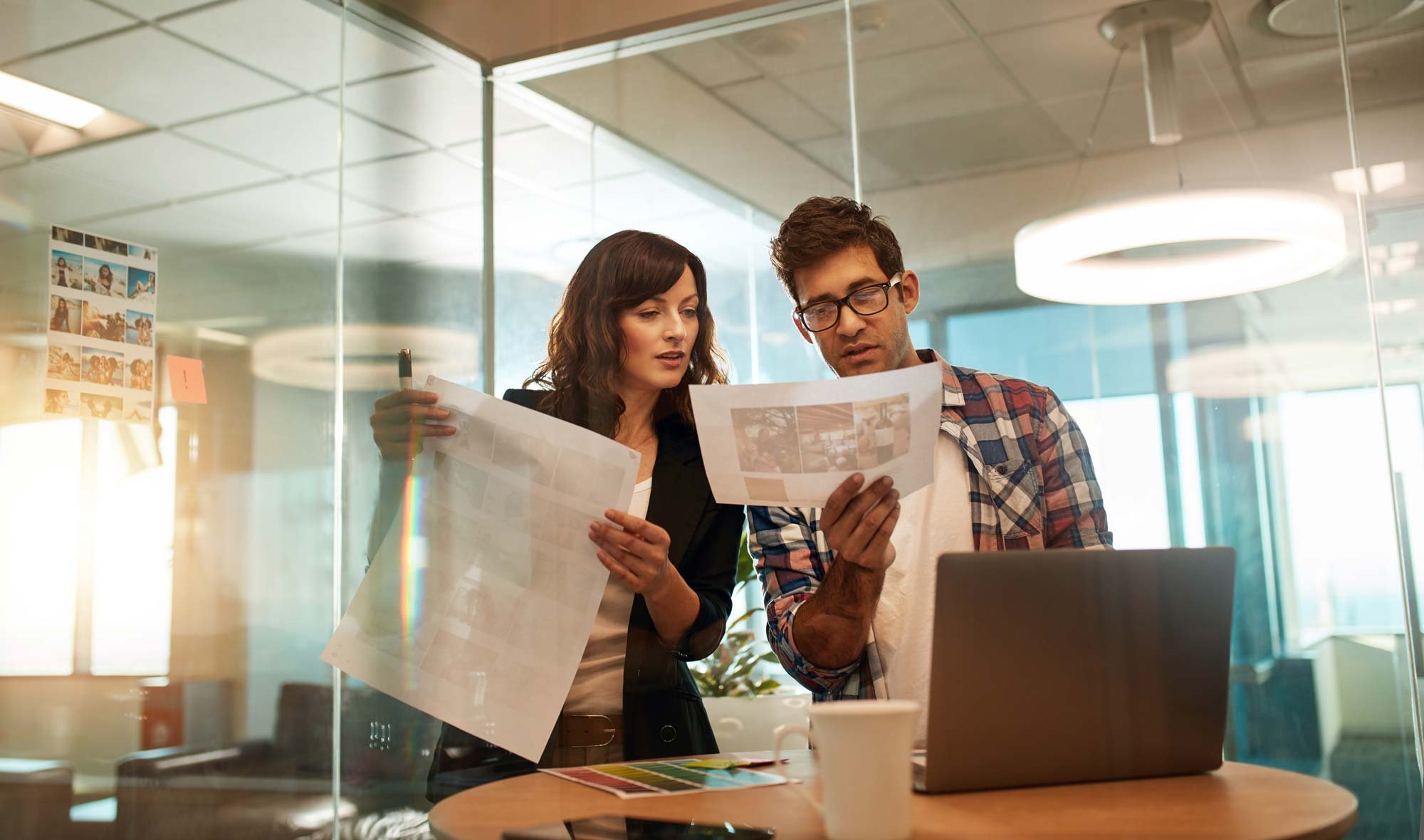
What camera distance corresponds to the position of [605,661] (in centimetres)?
141

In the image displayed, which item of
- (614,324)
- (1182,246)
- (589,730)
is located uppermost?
(1182,246)

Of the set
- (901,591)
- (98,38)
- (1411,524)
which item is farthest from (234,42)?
(1411,524)

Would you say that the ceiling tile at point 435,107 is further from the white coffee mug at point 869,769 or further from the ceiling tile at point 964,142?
the white coffee mug at point 869,769

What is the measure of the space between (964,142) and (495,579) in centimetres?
195

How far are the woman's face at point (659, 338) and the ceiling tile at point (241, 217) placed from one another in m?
1.27

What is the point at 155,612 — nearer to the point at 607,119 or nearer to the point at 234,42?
the point at 234,42

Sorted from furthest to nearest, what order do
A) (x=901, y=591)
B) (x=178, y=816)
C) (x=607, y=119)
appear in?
1. (x=607, y=119)
2. (x=178, y=816)
3. (x=901, y=591)

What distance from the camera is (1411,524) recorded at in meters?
2.35

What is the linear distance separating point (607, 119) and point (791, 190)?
550mm

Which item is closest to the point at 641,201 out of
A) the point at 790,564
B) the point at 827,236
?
the point at 827,236

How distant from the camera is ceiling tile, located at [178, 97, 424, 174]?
266 cm

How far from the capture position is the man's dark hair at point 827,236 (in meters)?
1.49

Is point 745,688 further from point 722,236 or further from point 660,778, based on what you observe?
point 660,778

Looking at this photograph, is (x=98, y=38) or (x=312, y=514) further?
(x=312, y=514)
